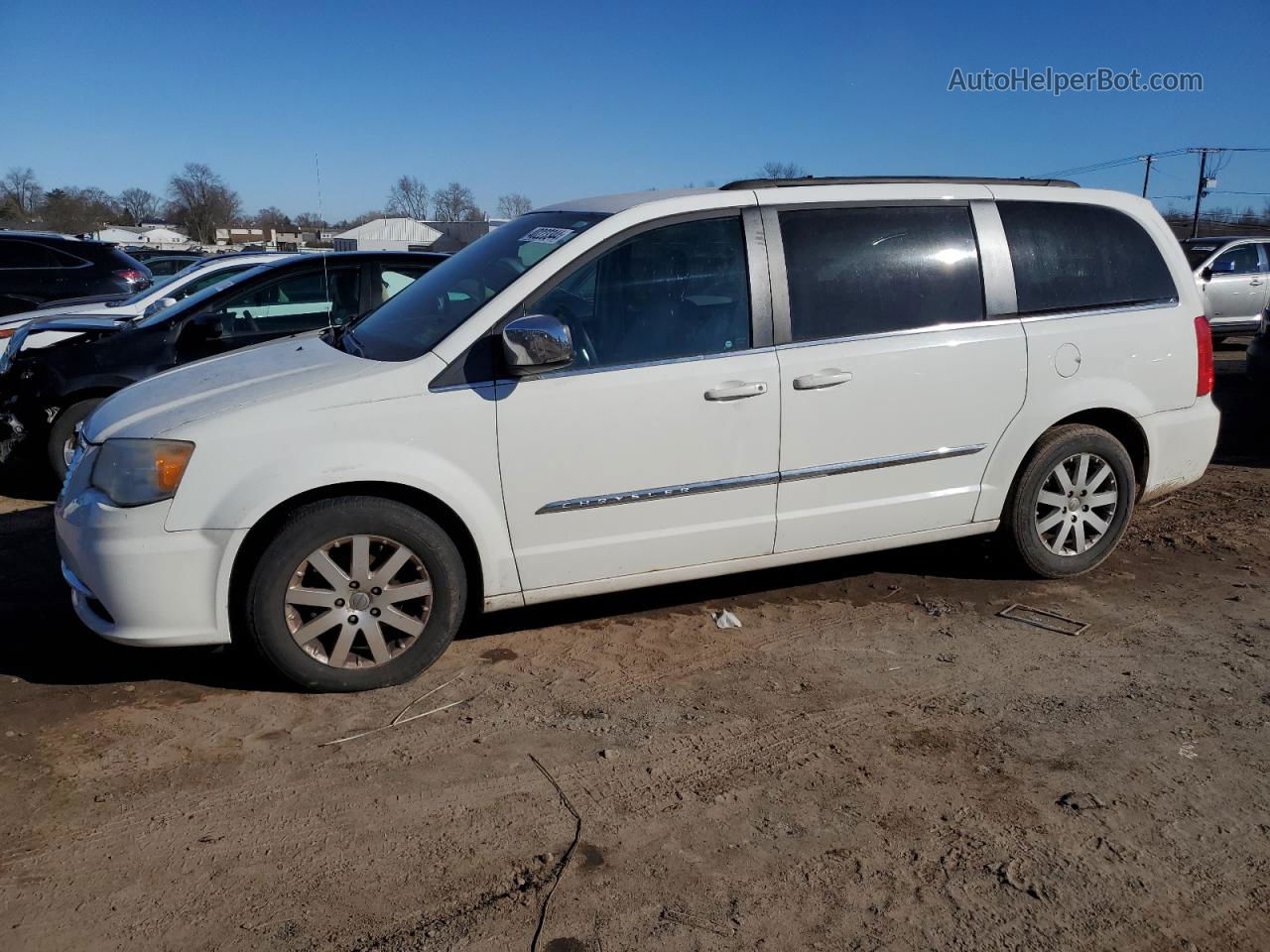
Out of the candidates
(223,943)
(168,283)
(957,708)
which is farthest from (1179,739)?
(168,283)

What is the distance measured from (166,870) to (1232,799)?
3275mm

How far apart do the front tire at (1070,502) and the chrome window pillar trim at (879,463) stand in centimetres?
42

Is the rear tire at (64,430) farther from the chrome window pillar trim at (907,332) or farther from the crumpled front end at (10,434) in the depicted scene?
the chrome window pillar trim at (907,332)

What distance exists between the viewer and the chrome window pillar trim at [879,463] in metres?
4.43

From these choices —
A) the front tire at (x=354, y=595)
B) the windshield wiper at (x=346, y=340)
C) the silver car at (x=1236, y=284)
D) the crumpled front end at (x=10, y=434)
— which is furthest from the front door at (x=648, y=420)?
the silver car at (x=1236, y=284)

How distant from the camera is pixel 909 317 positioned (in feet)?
15.1

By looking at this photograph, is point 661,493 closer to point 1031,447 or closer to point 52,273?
point 1031,447

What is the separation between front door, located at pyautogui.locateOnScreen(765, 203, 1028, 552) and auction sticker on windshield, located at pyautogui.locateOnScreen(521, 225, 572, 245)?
36.9 inches

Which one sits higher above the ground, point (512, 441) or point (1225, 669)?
point (512, 441)

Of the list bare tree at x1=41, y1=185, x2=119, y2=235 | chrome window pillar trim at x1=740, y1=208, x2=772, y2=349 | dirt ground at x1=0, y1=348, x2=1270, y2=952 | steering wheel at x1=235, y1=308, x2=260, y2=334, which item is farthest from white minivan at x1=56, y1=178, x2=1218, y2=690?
bare tree at x1=41, y1=185, x2=119, y2=235

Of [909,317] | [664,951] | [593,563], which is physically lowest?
[664,951]

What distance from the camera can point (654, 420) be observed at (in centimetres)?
413

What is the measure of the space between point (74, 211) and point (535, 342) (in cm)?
7717

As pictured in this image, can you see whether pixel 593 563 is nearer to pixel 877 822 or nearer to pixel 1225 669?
pixel 877 822
